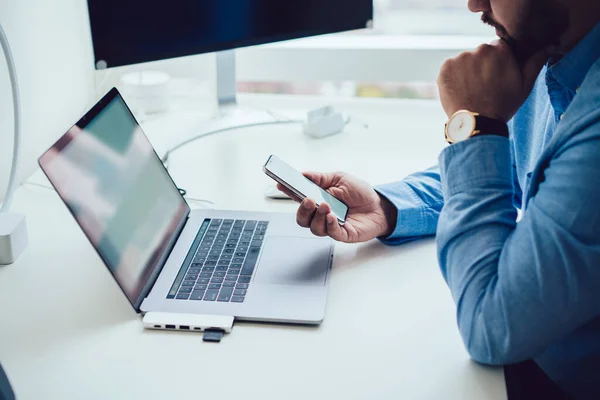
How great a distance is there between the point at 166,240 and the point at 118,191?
11cm

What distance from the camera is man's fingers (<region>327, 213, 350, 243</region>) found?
1024mm

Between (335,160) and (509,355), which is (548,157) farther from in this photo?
(335,160)

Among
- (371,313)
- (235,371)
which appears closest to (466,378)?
(371,313)

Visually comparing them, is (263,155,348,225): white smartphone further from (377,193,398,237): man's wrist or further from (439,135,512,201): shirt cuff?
(439,135,512,201): shirt cuff

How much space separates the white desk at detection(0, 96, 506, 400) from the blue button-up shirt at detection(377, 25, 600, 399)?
7 centimetres

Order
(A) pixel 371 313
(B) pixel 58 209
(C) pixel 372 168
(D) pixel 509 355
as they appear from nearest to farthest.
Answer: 1. (D) pixel 509 355
2. (A) pixel 371 313
3. (B) pixel 58 209
4. (C) pixel 372 168

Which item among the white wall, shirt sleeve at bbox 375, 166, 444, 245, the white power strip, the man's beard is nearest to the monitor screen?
the white wall

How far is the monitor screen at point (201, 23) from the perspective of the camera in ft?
4.06

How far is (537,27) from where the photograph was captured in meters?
0.88

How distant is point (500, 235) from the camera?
824mm

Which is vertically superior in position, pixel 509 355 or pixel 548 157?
pixel 548 157

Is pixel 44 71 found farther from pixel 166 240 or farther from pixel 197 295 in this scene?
pixel 197 295

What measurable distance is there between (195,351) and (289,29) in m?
0.77

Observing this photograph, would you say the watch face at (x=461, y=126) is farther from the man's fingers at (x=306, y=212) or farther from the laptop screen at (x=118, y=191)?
the laptop screen at (x=118, y=191)
